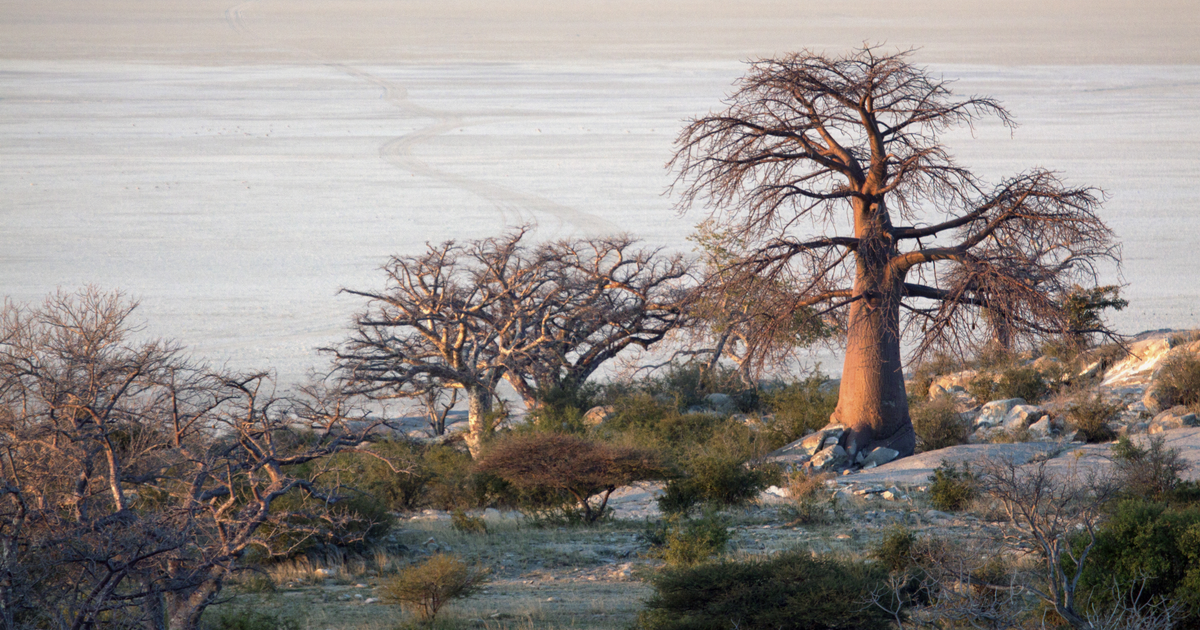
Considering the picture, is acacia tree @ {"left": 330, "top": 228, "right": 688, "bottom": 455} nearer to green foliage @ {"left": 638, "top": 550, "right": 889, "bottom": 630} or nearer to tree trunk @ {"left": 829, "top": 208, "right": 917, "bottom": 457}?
tree trunk @ {"left": 829, "top": 208, "right": 917, "bottom": 457}

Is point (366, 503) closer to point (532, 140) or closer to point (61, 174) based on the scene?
point (61, 174)

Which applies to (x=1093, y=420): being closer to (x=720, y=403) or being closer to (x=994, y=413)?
(x=994, y=413)

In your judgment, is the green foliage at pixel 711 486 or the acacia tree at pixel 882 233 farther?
the acacia tree at pixel 882 233

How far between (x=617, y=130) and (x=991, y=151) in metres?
25.5

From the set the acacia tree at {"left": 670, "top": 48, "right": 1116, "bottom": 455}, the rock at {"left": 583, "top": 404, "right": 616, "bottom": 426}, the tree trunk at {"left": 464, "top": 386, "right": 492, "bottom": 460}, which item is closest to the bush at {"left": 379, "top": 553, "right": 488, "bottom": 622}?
the acacia tree at {"left": 670, "top": 48, "right": 1116, "bottom": 455}

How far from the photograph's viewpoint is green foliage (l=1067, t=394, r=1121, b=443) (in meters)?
14.9

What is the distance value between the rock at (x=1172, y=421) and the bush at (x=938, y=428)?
8.39 ft

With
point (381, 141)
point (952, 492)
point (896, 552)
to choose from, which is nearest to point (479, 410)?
point (952, 492)

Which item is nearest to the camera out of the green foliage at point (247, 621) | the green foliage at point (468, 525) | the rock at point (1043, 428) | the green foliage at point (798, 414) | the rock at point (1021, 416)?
the green foliage at point (247, 621)

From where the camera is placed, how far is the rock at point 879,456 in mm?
14633

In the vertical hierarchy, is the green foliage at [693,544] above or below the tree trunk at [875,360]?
below

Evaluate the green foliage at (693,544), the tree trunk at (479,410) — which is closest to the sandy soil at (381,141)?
the tree trunk at (479,410)

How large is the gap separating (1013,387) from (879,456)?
4870 mm

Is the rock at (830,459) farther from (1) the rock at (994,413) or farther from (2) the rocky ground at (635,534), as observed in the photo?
(1) the rock at (994,413)
